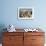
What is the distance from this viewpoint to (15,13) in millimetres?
4090

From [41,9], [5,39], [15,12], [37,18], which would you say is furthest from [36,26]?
[5,39]

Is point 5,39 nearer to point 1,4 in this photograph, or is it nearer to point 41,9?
point 1,4

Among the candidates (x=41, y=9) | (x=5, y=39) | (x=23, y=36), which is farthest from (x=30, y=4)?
(x=5, y=39)

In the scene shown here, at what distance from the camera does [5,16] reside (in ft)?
13.5

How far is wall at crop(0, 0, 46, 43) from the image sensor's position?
407cm

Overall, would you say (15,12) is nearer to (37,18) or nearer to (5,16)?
(5,16)

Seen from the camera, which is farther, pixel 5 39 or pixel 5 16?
pixel 5 16

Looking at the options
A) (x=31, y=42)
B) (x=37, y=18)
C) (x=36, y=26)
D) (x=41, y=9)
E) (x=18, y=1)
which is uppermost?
(x=18, y=1)

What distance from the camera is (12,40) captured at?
11.8 feet

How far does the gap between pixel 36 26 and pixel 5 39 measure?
114 cm

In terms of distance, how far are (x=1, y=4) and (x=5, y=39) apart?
118cm

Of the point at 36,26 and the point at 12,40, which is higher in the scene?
the point at 36,26

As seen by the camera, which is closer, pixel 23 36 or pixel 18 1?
pixel 23 36

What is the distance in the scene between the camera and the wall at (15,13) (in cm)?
407
